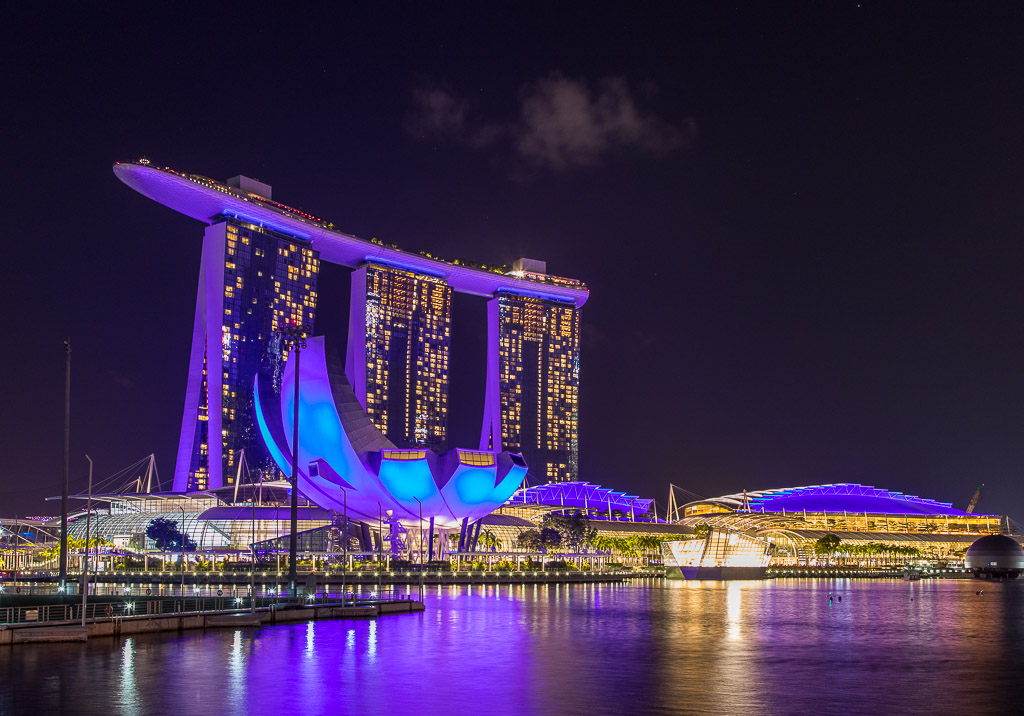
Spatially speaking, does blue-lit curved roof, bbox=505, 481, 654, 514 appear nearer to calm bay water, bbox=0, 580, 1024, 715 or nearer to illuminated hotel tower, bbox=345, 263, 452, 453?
illuminated hotel tower, bbox=345, 263, 452, 453

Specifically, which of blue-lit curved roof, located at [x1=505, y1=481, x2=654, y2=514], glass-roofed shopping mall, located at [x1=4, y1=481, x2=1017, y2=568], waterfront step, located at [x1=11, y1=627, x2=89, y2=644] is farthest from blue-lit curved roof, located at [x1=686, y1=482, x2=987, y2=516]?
waterfront step, located at [x1=11, y1=627, x2=89, y2=644]

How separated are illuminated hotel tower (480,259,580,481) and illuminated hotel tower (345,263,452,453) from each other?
31.3 feet

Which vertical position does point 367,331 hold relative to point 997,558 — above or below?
above

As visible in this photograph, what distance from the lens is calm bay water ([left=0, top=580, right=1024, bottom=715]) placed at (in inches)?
604

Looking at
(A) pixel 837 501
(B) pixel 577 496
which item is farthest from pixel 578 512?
(A) pixel 837 501

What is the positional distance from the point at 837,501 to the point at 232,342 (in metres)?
96.0

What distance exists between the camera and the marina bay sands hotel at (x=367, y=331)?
129250 mm

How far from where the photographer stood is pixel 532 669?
783 inches

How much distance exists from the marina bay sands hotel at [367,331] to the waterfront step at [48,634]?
8639 cm

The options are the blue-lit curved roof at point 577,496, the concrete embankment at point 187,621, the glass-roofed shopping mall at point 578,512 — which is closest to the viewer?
the concrete embankment at point 187,621

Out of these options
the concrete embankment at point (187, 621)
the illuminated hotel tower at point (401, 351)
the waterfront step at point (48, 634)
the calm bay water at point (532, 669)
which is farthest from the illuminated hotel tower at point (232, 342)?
the waterfront step at point (48, 634)

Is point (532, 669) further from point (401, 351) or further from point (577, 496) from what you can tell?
point (401, 351)

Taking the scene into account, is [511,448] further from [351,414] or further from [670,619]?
[670,619]

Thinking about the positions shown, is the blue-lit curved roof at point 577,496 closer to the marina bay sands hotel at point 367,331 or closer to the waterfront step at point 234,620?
the marina bay sands hotel at point 367,331
